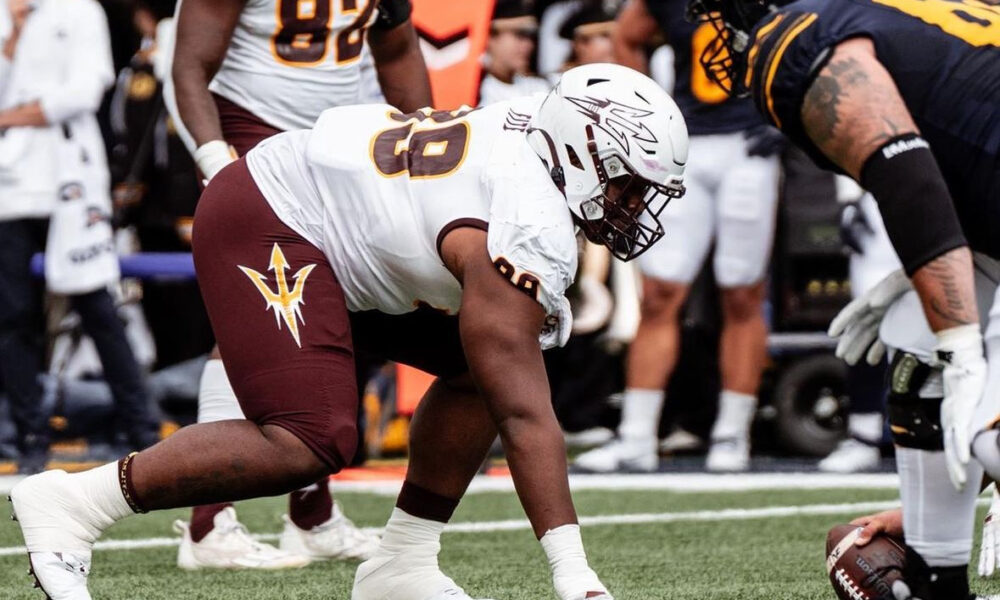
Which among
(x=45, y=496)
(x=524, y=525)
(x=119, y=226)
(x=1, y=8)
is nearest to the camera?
(x=45, y=496)

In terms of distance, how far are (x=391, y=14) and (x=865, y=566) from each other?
2.18m

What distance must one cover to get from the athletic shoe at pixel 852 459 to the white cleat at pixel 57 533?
3.97m

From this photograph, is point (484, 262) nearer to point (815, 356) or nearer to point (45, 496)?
point (45, 496)

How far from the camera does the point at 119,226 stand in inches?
364

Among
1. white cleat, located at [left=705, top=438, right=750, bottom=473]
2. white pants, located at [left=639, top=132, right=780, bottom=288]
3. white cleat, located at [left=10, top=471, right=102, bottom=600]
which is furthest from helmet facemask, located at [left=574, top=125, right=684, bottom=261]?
white cleat, located at [left=705, top=438, right=750, bottom=473]

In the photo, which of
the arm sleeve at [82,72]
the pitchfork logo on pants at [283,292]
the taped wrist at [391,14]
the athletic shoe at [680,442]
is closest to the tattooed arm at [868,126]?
the pitchfork logo on pants at [283,292]

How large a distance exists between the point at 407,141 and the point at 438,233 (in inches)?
11.0

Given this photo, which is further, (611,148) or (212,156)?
(212,156)

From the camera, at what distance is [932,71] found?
3348 mm

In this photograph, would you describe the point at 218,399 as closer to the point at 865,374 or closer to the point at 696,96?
the point at 696,96

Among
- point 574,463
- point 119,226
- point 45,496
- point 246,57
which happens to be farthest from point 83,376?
point 45,496

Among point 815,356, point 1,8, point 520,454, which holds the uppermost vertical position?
point 520,454

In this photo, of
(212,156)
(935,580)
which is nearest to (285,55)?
(212,156)

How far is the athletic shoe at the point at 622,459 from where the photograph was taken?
23.3 feet
